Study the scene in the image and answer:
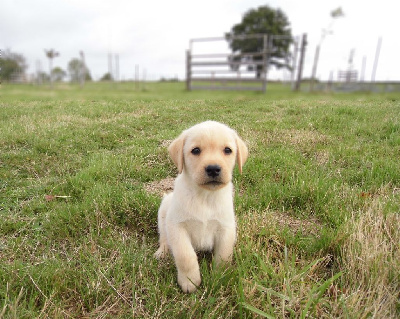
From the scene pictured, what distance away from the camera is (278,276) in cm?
189

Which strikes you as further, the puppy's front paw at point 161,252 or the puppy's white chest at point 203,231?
the puppy's front paw at point 161,252

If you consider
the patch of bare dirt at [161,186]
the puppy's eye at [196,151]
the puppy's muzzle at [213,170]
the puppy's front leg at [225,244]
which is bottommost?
the patch of bare dirt at [161,186]

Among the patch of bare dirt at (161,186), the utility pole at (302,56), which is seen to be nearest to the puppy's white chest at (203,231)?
the patch of bare dirt at (161,186)

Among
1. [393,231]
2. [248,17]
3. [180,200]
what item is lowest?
[393,231]

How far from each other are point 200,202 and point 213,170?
29 centimetres

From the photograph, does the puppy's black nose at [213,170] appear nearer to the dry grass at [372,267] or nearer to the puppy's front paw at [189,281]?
the puppy's front paw at [189,281]

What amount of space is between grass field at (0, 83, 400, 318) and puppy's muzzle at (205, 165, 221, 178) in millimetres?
647

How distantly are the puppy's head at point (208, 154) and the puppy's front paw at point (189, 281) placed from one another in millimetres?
611

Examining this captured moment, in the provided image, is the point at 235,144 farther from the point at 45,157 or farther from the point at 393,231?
the point at 45,157

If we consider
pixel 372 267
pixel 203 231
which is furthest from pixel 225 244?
pixel 372 267

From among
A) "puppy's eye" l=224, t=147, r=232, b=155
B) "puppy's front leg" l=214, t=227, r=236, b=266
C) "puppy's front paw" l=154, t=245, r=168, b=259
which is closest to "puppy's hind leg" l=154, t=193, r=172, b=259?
"puppy's front paw" l=154, t=245, r=168, b=259

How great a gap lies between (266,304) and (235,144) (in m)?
1.19

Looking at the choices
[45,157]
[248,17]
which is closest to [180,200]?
[45,157]

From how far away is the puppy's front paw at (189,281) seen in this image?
6.43 ft
